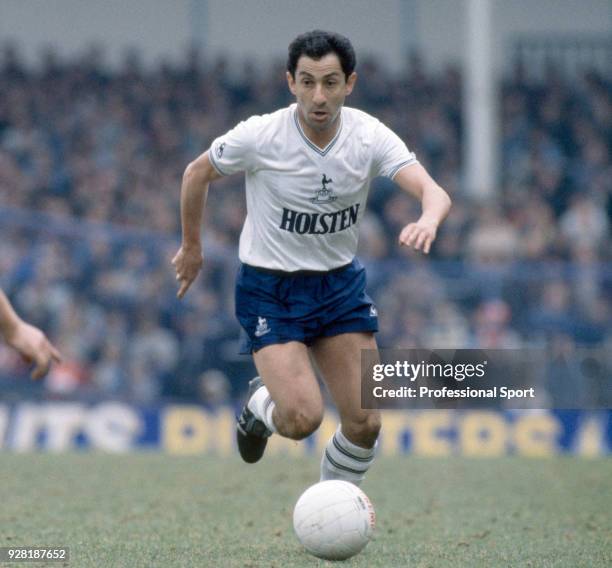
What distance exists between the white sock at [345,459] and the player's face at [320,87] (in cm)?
170

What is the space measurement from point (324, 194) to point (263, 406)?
1.24 meters

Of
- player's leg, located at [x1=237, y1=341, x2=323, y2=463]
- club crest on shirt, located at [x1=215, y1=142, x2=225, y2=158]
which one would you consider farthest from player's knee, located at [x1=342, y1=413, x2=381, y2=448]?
club crest on shirt, located at [x1=215, y1=142, x2=225, y2=158]

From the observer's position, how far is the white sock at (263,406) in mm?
7043

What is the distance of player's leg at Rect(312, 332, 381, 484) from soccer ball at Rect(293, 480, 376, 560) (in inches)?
25.3

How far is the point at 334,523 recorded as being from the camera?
6141mm

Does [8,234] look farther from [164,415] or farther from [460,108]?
[460,108]

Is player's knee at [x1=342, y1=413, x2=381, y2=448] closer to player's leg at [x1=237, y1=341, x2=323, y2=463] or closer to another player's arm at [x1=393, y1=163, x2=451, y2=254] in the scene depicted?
player's leg at [x1=237, y1=341, x2=323, y2=463]

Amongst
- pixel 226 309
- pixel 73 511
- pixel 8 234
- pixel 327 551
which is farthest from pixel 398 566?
pixel 8 234

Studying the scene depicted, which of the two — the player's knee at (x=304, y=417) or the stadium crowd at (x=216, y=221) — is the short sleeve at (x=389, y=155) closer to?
the player's knee at (x=304, y=417)

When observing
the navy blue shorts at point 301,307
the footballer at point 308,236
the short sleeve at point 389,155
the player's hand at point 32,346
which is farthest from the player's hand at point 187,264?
the player's hand at point 32,346

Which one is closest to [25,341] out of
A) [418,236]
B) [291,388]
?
[418,236]

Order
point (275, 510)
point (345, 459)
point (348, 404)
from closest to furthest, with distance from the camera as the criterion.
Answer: point (348, 404) → point (345, 459) → point (275, 510)

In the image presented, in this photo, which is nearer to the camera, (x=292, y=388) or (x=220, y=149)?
(x=292, y=388)

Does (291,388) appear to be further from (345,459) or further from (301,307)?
(345,459)
